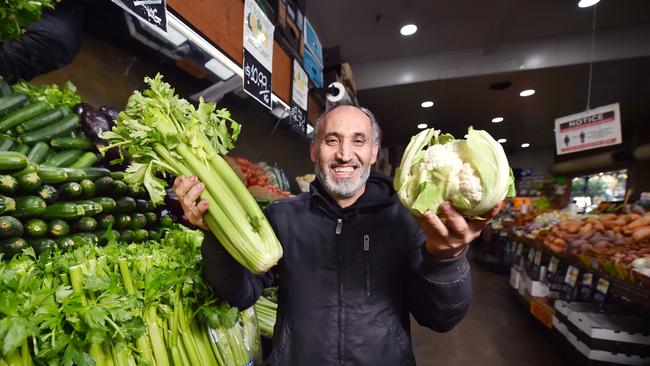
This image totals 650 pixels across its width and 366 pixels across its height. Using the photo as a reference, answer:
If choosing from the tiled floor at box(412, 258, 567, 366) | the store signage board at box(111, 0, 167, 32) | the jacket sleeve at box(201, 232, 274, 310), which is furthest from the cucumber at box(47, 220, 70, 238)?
the tiled floor at box(412, 258, 567, 366)

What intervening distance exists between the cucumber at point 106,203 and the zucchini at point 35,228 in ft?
0.79

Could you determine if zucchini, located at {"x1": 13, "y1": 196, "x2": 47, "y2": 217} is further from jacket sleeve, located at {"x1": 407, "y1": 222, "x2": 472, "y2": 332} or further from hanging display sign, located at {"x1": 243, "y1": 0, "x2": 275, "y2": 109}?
jacket sleeve, located at {"x1": 407, "y1": 222, "x2": 472, "y2": 332}

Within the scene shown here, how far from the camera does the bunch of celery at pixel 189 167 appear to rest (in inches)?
44.4

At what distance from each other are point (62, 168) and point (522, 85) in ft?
30.2

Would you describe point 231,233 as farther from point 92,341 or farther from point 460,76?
point 460,76

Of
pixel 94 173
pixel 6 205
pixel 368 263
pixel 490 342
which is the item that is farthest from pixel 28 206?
pixel 490 342

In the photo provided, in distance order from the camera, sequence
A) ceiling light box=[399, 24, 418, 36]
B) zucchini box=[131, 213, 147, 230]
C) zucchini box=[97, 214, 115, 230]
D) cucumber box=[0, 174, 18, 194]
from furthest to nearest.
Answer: ceiling light box=[399, 24, 418, 36] < zucchini box=[131, 213, 147, 230] < zucchini box=[97, 214, 115, 230] < cucumber box=[0, 174, 18, 194]

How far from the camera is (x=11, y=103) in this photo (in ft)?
4.77

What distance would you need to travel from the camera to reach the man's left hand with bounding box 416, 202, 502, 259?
38.6 inches

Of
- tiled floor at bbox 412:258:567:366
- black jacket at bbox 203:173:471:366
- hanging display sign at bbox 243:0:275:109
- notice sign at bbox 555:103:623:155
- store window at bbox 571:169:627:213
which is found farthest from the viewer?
store window at bbox 571:169:627:213

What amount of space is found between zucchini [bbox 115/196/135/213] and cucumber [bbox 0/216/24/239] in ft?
1.42

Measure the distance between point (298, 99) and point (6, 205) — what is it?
95.3 inches

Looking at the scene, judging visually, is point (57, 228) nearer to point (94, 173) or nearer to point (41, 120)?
point (94, 173)

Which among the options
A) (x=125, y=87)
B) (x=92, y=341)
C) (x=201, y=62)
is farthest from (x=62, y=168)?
(x=201, y=62)
